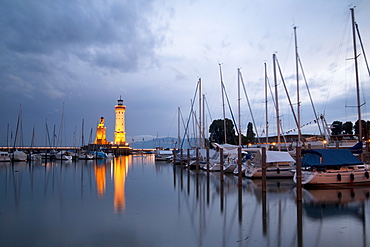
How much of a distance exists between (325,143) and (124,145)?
8609 cm

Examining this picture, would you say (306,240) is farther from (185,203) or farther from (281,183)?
(281,183)

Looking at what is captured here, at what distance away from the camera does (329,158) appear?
67.5ft

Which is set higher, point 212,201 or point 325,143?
point 325,143

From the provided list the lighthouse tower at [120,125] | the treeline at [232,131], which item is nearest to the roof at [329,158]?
the treeline at [232,131]

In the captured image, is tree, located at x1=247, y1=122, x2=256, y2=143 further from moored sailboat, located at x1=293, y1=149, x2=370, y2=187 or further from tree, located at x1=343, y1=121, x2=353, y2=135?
moored sailboat, located at x1=293, y1=149, x2=370, y2=187

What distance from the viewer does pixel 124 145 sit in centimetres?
11362

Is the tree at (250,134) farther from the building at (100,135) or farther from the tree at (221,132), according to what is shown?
the building at (100,135)

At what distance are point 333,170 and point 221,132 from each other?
184ft

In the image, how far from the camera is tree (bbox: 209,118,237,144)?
73.9m

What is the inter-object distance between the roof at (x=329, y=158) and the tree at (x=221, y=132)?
51612 millimetres

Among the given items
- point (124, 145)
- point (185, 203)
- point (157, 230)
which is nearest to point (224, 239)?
point (157, 230)

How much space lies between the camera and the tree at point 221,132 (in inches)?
2909

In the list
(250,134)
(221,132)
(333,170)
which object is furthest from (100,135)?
(333,170)

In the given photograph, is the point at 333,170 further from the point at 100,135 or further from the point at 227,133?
the point at 100,135
